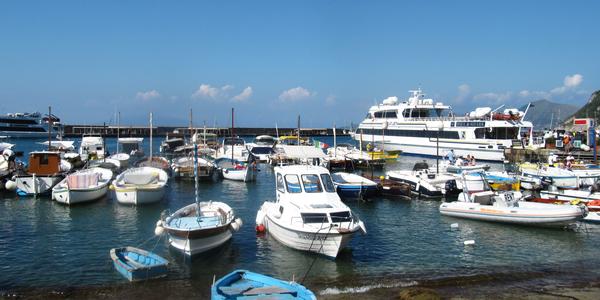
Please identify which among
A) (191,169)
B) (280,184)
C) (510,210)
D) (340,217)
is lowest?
(510,210)

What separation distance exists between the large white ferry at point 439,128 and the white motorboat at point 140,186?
33.0 meters

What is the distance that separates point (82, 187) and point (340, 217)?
19.7 metres

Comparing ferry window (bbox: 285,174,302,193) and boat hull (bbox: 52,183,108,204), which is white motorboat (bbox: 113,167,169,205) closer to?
boat hull (bbox: 52,183,108,204)

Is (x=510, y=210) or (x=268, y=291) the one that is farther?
(x=510, y=210)

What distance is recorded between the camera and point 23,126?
4481 inches

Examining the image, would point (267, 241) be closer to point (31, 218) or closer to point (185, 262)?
point (185, 262)

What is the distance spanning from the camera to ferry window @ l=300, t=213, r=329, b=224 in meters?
17.8

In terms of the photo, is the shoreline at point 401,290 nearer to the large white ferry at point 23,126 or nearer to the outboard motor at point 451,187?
the outboard motor at point 451,187

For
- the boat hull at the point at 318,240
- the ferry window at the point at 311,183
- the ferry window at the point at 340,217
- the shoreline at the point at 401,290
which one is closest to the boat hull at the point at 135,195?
the ferry window at the point at 311,183

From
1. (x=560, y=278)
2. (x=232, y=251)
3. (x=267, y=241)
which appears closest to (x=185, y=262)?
(x=232, y=251)

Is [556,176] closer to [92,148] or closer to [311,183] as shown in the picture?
[311,183]

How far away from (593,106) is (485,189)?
6885 inches

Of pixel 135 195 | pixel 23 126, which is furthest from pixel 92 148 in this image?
pixel 23 126

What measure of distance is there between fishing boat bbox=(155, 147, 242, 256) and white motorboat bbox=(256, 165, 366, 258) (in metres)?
1.95
